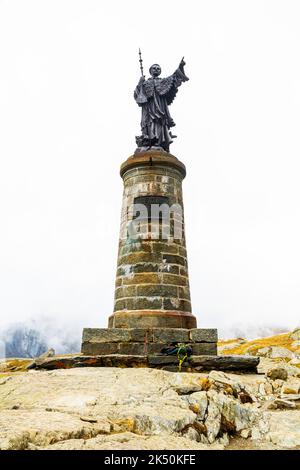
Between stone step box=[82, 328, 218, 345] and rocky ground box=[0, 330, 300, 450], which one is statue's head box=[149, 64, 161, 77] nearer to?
stone step box=[82, 328, 218, 345]

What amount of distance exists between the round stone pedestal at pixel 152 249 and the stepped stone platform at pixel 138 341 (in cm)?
35

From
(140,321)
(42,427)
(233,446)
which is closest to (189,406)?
(233,446)

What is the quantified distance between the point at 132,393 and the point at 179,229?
222 inches

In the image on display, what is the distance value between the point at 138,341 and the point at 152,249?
8.56 ft

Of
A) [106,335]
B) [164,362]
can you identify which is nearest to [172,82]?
[106,335]

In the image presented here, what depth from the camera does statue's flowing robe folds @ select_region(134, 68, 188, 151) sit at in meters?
12.1

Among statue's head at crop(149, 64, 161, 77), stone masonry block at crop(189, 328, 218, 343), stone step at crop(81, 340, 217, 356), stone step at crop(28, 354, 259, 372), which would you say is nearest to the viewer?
stone step at crop(28, 354, 259, 372)

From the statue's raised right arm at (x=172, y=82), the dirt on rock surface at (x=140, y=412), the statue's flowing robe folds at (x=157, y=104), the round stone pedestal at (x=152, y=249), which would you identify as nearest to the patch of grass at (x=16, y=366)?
the round stone pedestal at (x=152, y=249)

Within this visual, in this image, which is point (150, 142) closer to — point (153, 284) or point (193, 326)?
point (153, 284)

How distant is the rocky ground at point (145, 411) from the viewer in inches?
169

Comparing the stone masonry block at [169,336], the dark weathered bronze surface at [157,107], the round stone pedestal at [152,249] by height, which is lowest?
the stone masonry block at [169,336]

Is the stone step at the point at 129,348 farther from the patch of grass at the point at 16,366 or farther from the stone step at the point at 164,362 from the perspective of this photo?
the patch of grass at the point at 16,366

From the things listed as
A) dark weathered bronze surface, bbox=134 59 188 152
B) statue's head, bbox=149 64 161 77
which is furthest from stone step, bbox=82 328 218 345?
statue's head, bbox=149 64 161 77

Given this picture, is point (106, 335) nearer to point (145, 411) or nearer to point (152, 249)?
point (152, 249)
